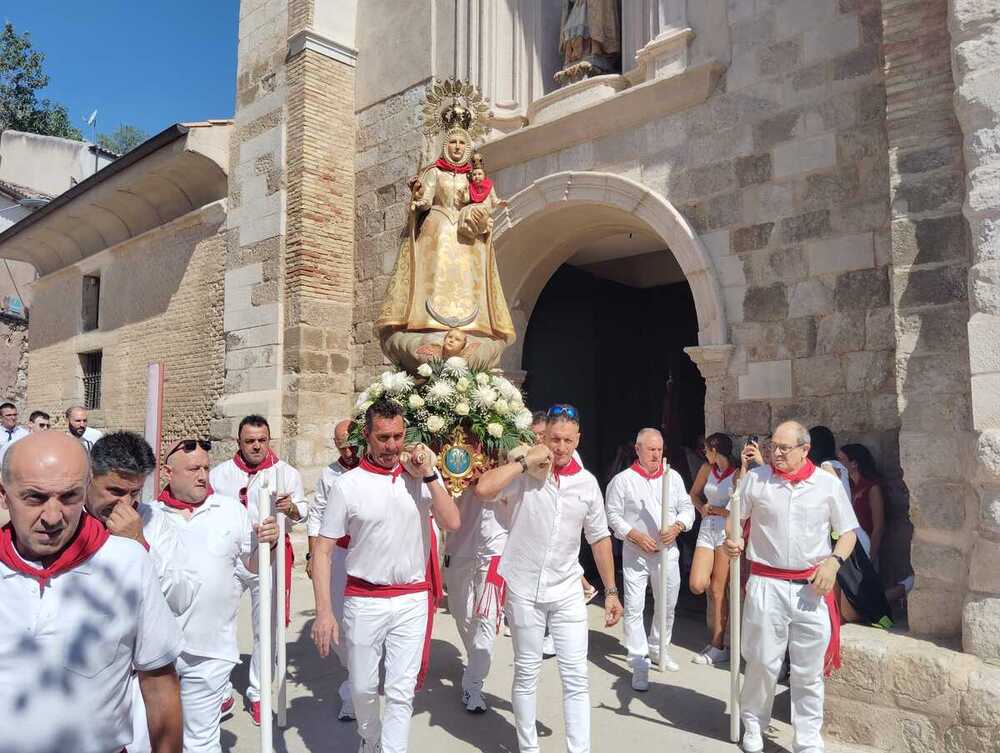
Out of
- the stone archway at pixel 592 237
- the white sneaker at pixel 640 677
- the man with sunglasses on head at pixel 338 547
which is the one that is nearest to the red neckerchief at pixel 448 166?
the man with sunglasses on head at pixel 338 547

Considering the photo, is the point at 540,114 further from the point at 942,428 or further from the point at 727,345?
the point at 942,428

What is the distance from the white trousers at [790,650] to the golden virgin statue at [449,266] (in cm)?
239

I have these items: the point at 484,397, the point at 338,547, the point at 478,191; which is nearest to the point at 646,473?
the point at 484,397

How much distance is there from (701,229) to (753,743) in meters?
4.45

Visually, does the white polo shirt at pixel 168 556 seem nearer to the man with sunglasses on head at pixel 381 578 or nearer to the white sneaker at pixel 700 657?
the man with sunglasses on head at pixel 381 578

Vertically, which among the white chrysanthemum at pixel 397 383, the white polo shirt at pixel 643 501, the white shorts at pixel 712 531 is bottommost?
the white shorts at pixel 712 531

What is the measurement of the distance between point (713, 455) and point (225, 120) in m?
8.84

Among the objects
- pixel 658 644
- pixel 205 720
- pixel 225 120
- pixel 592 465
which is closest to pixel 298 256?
pixel 225 120

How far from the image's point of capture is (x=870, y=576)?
477 cm

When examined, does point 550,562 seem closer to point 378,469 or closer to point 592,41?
point 378,469

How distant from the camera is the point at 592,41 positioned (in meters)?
8.31

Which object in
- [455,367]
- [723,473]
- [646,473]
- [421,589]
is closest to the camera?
[421,589]

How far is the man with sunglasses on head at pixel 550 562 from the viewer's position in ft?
12.1

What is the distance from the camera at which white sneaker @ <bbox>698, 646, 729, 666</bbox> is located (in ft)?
18.6
